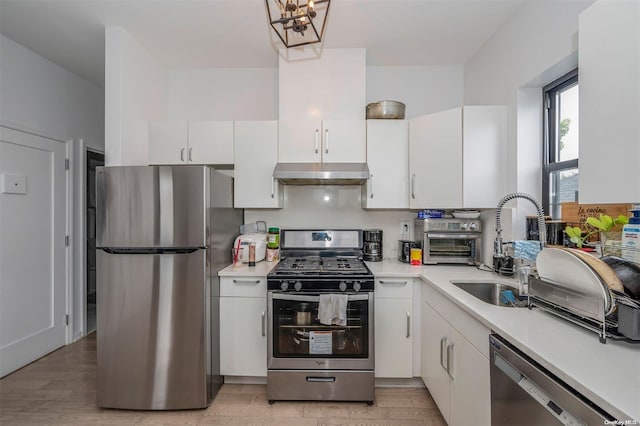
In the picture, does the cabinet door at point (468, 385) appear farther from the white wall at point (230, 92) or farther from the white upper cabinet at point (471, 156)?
the white wall at point (230, 92)

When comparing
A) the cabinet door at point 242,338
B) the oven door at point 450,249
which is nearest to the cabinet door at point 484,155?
the oven door at point 450,249

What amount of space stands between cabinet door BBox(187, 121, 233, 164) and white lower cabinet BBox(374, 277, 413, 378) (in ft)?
5.32

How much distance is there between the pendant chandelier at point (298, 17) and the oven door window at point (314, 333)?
1.67 meters

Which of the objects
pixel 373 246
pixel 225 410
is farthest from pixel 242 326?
pixel 373 246

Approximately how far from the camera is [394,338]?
6.98 ft

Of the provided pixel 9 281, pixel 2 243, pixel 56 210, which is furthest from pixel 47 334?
pixel 56 210

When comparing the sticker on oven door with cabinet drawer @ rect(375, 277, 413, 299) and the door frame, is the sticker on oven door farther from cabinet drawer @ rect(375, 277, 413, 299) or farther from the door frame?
the door frame

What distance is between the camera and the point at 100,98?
137 inches

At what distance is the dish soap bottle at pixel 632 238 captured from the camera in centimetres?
113

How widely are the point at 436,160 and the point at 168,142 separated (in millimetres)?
2229

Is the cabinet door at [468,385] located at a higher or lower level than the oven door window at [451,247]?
lower

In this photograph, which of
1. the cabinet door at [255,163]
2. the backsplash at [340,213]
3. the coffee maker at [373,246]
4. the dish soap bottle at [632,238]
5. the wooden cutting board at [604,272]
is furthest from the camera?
the backsplash at [340,213]

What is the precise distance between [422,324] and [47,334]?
338cm

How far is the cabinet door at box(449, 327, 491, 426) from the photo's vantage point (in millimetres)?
1289
